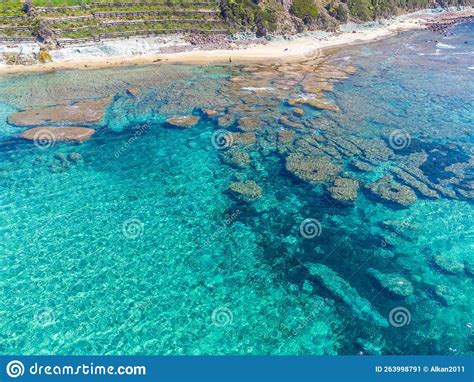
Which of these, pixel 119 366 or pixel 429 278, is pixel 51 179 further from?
pixel 429 278

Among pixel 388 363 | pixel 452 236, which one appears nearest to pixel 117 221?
pixel 388 363

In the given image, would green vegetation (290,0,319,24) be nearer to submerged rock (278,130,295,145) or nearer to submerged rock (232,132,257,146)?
submerged rock (278,130,295,145)

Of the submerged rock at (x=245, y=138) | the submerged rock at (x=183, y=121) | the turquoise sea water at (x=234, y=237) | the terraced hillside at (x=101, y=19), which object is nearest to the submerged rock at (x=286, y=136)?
the turquoise sea water at (x=234, y=237)

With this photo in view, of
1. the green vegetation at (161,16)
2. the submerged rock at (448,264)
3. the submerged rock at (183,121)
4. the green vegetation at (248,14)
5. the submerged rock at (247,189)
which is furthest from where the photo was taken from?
the green vegetation at (248,14)

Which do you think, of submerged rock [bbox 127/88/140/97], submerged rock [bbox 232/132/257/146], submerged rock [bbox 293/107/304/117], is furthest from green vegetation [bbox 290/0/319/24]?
submerged rock [bbox 232/132/257/146]

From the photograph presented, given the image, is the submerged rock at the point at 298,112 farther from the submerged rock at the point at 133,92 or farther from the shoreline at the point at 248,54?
the shoreline at the point at 248,54

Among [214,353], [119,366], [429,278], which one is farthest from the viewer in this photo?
[429,278]
